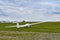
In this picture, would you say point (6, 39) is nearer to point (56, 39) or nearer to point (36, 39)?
point (36, 39)

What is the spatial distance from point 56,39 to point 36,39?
9.50 feet

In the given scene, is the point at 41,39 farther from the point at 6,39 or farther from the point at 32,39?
the point at 6,39

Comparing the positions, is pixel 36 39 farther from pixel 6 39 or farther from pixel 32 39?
pixel 6 39

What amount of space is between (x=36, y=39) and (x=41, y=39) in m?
0.74

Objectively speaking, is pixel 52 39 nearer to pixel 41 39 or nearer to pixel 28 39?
pixel 41 39

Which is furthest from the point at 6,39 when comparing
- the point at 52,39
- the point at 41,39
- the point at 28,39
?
the point at 52,39

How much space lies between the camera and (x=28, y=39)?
901 inches

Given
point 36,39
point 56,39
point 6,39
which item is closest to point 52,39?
point 56,39

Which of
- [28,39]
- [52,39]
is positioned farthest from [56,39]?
[28,39]

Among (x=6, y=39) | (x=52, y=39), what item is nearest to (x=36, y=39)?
Result: (x=52, y=39)

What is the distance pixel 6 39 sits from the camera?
23.6 metres

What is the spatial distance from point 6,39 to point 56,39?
7183 mm

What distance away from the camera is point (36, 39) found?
76.1 ft

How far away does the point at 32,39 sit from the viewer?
23047 mm
